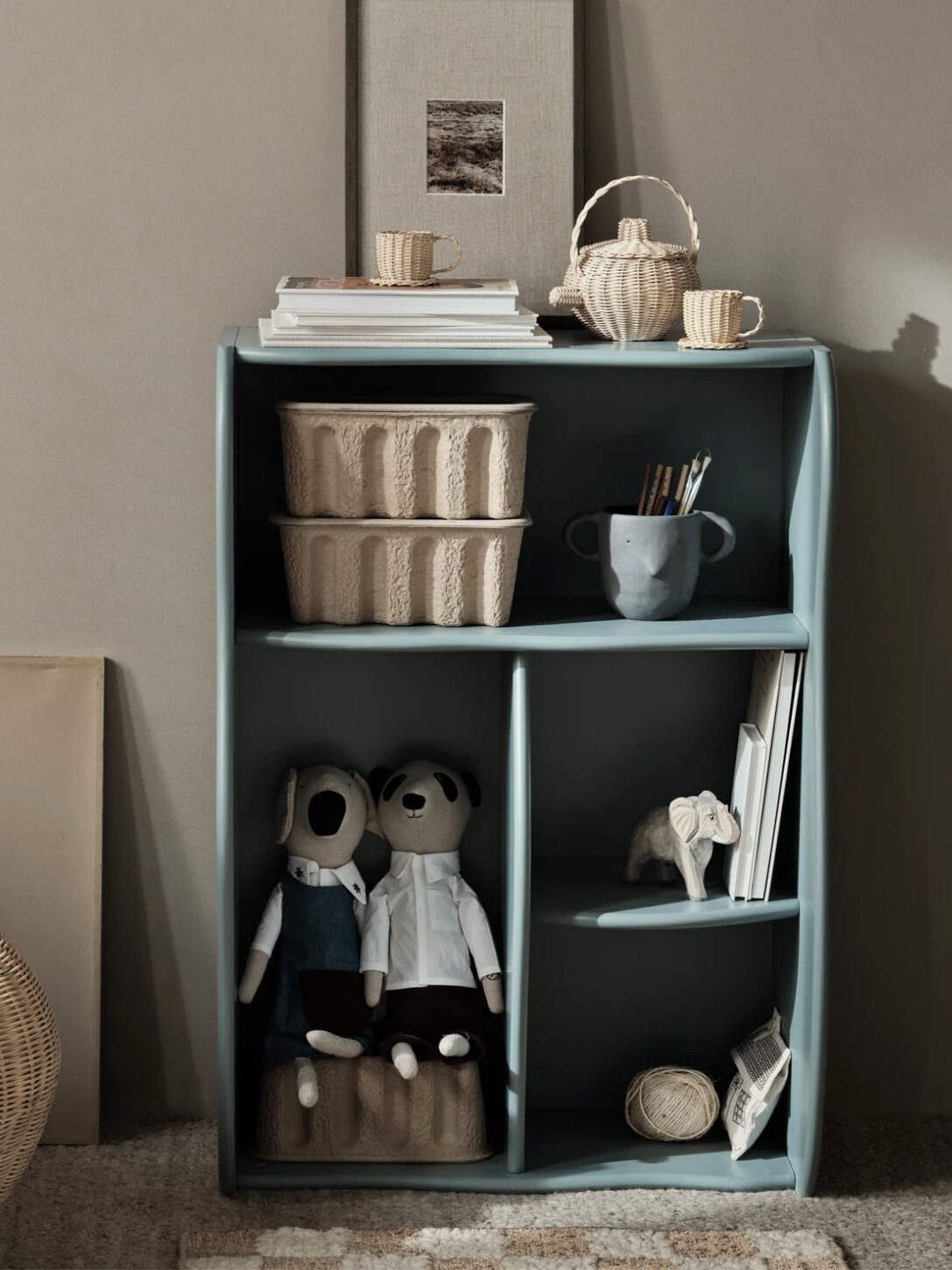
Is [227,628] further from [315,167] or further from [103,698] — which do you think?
[315,167]

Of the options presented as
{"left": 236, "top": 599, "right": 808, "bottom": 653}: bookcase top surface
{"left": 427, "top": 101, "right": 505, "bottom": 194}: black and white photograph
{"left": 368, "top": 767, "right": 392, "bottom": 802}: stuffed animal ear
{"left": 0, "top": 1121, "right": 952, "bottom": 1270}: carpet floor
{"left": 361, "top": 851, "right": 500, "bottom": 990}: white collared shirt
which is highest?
{"left": 427, "top": 101, "right": 505, "bottom": 194}: black and white photograph

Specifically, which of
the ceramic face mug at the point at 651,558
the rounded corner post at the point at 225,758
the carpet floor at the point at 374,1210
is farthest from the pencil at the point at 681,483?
the carpet floor at the point at 374,1210

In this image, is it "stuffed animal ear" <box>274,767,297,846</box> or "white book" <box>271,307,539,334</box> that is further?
"stuffed animal ear" <box>274,767,297,846</box>

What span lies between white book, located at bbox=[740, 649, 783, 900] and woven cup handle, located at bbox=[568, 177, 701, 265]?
0.54 m

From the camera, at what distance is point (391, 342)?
178 centimetres

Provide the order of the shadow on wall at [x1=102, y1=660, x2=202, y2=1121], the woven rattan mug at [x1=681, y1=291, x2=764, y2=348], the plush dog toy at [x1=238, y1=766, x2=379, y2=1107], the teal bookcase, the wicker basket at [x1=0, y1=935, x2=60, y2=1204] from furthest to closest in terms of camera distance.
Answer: the shadow on wall at [x1=102, y1=660, x2=202, y2=1121]
the plush dog toy at [x1=238, y1=766, x2=379, y2=1107]
the teal bookcase
the woven rattan mug at [x1=681, y1=291, x2=764, y2=348]
the wicker basket at [x1=0, y1=935, x2=60, y2=1204]

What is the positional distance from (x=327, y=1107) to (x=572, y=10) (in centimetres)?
153

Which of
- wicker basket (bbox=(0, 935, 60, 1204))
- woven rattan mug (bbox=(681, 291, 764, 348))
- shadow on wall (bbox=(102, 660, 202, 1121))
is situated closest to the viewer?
wicker basket (bbox=(0, 935, 60, 1204))

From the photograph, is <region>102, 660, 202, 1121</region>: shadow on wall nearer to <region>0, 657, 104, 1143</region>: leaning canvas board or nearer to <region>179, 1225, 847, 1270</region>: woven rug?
<region>0, 657, 104, 1143</region>: leaning canvas board

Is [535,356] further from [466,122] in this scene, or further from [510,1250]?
[510,1250]

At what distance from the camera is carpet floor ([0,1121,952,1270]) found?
73.6 inches

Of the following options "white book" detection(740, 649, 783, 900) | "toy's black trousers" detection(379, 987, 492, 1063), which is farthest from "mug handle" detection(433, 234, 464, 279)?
"toy's black trousers" detection(379, 987, 492, 1063)

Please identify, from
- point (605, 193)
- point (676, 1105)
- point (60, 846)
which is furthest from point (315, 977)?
point (605, 193)

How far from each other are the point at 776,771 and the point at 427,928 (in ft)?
1.73
